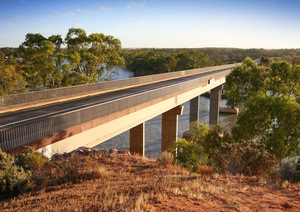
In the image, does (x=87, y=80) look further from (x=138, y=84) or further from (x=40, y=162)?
(x=40, y=162)

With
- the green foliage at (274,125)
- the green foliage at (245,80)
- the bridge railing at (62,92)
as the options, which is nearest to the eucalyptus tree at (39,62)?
Answer: the bridge railing at (62,92)

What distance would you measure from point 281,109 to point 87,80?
866 inches

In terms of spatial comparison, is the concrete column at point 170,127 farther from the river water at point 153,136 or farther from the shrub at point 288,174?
the shrub at point 288,174

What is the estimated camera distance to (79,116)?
1180cm

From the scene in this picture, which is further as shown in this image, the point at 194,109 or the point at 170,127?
the point at 194,109

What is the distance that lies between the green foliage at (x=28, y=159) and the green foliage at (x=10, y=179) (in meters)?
0.58

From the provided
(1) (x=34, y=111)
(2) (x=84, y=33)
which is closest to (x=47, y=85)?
(2) (x=84, y=33)

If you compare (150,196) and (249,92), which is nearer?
(150,196)

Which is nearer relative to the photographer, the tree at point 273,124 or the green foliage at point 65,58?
the tree at point 273,124

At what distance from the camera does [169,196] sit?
7098 mm

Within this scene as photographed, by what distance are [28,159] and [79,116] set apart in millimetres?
3318

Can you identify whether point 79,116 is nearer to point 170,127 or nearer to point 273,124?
point 273,124

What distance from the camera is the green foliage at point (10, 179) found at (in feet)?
24.8

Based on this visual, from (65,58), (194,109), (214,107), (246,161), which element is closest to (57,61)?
(65,58)
